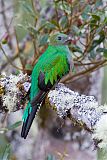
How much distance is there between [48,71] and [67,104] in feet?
1.97

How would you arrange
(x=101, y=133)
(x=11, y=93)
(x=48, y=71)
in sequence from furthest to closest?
(x=48, y=71)
(x=11, y=93)
(x=101, y=133)

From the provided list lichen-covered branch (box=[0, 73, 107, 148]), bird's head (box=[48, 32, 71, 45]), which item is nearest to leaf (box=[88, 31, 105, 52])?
bird's head (box=[48, 32, 71, 45])

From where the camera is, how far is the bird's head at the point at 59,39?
2.91 metres

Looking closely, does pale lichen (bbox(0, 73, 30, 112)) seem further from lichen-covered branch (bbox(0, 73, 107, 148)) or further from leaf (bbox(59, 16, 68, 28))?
leaf (bbox(59, 16, 68, 28))

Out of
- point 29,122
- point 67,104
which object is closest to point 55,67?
point 29,122

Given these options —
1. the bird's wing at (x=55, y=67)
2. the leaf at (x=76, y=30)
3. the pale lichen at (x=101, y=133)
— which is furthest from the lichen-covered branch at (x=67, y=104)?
the leaf at (x=76, y=30)

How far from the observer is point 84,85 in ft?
12.7

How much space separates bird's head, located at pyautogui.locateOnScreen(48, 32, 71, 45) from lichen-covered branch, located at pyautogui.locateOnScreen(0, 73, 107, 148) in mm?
573

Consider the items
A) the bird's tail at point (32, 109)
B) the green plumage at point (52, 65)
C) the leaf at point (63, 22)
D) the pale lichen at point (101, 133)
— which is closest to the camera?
the pale lichen at point (101, 133)

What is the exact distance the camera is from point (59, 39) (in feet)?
9.64

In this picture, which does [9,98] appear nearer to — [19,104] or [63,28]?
[19,104]

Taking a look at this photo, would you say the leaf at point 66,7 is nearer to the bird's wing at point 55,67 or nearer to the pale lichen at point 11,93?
the bird's wing at point 55,67

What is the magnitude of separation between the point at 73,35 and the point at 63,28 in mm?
74

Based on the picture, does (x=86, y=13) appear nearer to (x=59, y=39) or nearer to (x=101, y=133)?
(x=59, y=39)
